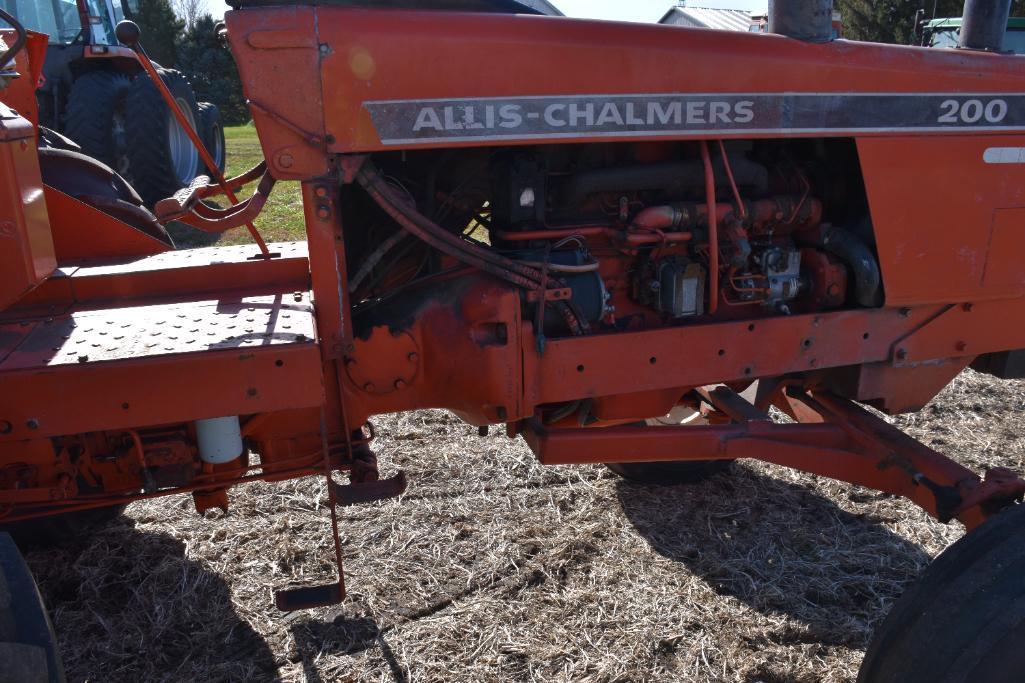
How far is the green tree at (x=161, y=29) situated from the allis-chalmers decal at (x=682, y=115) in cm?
2645

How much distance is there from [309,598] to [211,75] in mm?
25415

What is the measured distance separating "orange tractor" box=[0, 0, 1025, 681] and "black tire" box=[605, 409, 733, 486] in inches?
34.8

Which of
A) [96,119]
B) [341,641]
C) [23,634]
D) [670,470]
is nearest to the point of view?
[23,634]

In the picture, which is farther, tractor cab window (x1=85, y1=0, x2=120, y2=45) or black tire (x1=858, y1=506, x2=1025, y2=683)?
tractor cab window (x1=85, y1=0, x2=120, y2=45)

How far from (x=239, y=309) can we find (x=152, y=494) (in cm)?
54

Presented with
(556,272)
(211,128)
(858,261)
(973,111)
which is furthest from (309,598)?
(211,128)

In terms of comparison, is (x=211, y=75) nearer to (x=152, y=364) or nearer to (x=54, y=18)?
(x=54, y=18)

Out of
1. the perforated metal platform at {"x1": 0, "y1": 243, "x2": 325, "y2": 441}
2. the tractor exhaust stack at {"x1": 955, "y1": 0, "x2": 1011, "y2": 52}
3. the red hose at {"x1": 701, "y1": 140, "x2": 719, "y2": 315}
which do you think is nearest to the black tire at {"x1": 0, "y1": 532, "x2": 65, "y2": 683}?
the perforated metal platform at {"x1": 0, "y1": 243, "x2": 325, "y2": 441}

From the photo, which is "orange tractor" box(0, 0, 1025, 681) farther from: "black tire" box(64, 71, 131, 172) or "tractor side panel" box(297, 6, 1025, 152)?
"black tire" box(64, 71, 131, 172)

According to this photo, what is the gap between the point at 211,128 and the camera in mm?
11117

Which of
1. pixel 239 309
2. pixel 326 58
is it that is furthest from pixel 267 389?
pixel 326 58

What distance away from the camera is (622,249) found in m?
2.44

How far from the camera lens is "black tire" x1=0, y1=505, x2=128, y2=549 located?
323 centimetres

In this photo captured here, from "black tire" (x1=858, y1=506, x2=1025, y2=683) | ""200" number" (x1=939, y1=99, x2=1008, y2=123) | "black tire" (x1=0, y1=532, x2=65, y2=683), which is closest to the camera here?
"black tire" (x1=0, y1=532, x2=65, y2=683)
